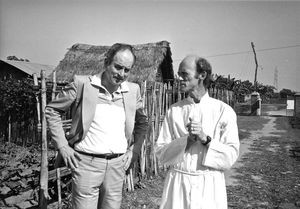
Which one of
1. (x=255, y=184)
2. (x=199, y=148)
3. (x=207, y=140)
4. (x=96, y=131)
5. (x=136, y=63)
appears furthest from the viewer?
(x=136, y=63)

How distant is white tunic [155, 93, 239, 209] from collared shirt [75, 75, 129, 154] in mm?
403

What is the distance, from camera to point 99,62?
1348 centimetres

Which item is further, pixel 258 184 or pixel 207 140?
pixel 258 184

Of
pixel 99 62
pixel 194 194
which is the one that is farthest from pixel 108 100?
pixel 99 62

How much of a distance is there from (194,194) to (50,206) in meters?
2.81

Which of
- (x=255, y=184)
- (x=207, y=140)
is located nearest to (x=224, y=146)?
(x=207, y=140)

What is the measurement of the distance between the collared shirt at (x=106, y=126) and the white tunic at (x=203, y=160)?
40cm

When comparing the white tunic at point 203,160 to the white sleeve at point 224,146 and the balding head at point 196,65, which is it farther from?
the balding head at point 196,65

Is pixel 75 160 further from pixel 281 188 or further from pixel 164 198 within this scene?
pixel 281 188

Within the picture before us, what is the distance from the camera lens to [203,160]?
6.69 ft

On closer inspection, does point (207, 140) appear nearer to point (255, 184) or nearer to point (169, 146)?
point (169, 146)

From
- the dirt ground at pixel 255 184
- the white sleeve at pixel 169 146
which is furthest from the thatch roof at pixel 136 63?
the white sleeve at pixel 169 146

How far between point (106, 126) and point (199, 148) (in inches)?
29.2

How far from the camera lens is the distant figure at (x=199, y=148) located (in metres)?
2.03
